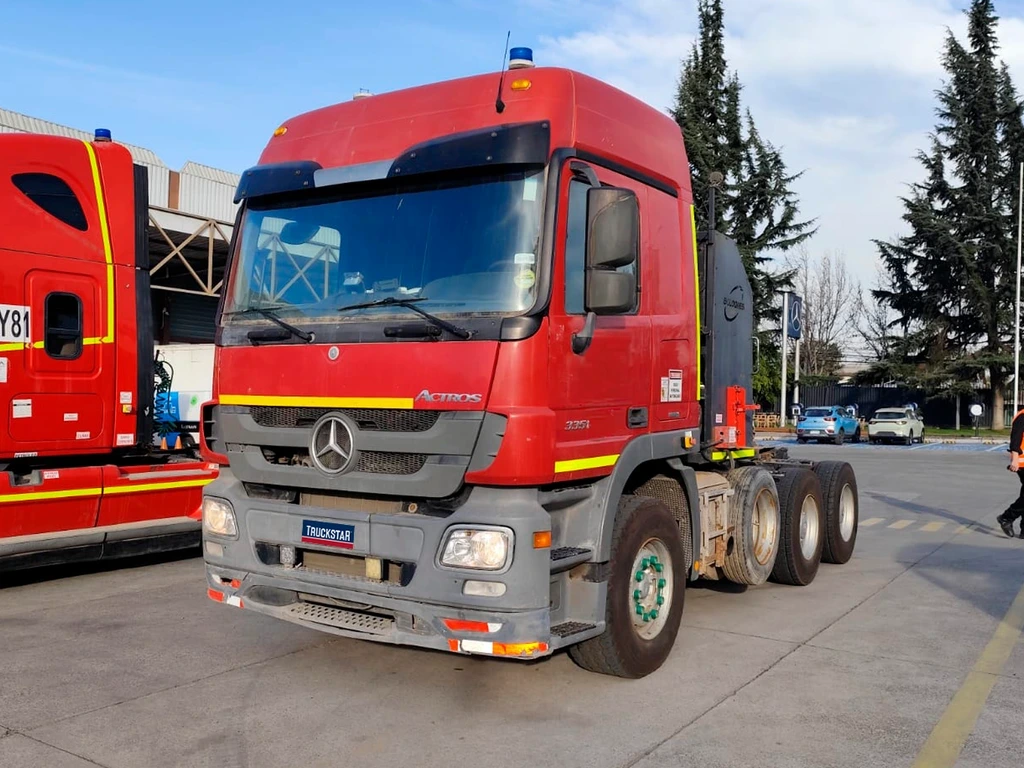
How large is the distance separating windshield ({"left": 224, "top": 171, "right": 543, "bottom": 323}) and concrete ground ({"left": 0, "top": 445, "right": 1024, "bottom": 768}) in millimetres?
2082

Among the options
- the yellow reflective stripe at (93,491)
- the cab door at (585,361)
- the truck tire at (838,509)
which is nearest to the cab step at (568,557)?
the cab door at (585,361)

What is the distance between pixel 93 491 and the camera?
8.06 metres

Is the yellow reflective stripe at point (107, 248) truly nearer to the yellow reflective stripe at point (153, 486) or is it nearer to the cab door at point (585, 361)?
Answer: the yellow reflective stripe at point (153, 486)

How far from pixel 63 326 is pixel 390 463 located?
15.3 ft

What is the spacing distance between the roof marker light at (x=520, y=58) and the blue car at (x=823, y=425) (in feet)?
106

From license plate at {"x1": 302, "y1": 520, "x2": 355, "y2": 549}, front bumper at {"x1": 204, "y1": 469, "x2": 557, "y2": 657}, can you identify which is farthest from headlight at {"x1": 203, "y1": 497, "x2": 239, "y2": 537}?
license plate at {"x1": 302, "y1": 520, "x2": 355, "y2": 549}

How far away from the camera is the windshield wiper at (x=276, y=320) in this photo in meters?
5.03

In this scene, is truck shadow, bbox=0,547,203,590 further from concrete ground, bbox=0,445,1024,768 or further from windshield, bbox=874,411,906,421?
windshield, bbox=874,411,906,421

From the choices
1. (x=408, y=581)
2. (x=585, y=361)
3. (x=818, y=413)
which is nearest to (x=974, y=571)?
(x=585, y=361)

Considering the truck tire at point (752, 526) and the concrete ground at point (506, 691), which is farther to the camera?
the truck tire at point (752, 526)

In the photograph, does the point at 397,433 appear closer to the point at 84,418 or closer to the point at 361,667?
the point at 361,667

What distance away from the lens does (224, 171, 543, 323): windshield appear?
464 centimetres

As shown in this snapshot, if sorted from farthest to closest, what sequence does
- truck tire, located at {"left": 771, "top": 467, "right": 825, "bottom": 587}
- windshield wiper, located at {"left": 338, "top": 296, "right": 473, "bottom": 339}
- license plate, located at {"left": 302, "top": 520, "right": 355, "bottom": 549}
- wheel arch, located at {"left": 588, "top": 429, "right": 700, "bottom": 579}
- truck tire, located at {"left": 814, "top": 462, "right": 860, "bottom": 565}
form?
1. truck tire, located at {"left": 814, "top": 462, "right": 860, "bottom": 565}
2. truck tire, located at {"left": 771, "top": 467, "right": 825, "bottom": 587}
3. wheel arch, located at {"left": 588, "top": 429, "right": 700, "bottom": 579}
4. license plate, located at {"left": 302, "top": 520, "right": 355, "bottom": 549}
5. windshield wiper, located at {"left": 338, "top": 296, "right": 473, "bottom": 339}

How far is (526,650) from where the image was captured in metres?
4.49
